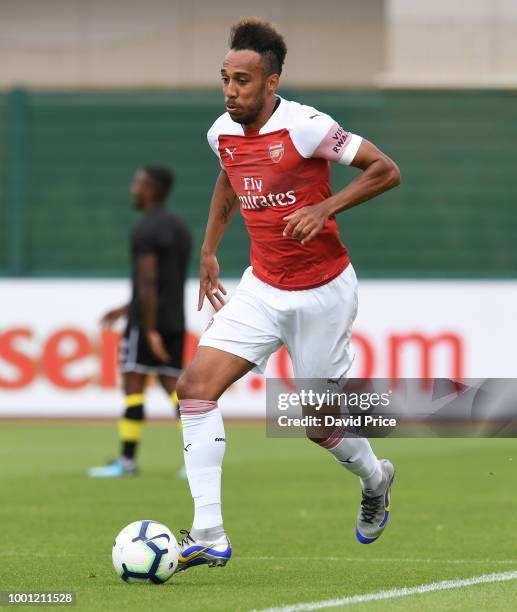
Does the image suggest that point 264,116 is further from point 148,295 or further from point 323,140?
point 148,295

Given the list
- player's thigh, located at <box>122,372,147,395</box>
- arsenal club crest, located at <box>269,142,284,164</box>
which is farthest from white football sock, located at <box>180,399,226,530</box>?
player's thigh, located at <box>122,372,147,395</box>

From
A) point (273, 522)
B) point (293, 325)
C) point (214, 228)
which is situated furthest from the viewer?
point (273, 522)

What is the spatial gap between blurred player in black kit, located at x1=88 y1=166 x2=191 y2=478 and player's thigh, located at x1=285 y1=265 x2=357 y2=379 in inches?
194

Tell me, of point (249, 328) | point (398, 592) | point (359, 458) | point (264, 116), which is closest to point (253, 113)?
point (264, 116)

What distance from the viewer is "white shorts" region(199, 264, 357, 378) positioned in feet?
24.1

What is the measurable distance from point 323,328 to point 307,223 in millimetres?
823

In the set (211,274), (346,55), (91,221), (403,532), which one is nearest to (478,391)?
(403,532)

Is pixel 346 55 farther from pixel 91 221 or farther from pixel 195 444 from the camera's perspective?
pixel 195 444

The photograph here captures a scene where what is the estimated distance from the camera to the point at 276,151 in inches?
283

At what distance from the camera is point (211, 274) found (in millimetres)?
7844

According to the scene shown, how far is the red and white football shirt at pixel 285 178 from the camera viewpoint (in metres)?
7.13

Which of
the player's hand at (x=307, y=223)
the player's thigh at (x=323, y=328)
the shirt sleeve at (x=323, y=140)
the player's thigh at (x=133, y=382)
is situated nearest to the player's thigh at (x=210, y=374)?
the player's thigh at (x=323, y=328)

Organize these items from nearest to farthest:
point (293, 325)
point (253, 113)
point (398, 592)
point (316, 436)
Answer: point (398, 592) < point (253, 113) < point (293, 325) < point (316, 436)

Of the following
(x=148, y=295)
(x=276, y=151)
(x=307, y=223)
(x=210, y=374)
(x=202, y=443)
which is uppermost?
(x=276, y=151)
